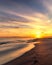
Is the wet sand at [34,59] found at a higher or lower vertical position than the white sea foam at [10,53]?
lower

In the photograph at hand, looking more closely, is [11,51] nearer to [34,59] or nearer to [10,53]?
Answer: [10,53]

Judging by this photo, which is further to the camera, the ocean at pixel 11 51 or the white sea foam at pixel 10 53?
the ocean at pixel 11 51

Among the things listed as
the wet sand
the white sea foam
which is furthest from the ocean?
the wet sand

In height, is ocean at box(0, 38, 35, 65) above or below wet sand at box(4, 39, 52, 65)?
above

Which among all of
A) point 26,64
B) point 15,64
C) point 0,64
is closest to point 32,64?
point 26,64

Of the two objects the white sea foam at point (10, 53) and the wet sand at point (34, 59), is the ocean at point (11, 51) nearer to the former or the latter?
the white sea foam at point (10, 53)

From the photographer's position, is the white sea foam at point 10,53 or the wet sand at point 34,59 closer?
the wet sand at point 34,59

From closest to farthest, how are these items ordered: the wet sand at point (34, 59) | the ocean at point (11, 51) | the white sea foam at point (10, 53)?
the wet sand at point (34, 59) → the white sea foam at point (10, 53) → the ocean at point (11, 51)

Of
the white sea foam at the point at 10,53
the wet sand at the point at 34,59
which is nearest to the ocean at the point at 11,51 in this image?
the white sea foam at the point at 10,53

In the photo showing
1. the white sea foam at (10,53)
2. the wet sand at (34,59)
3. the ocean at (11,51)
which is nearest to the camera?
the wet sand at (34,59)

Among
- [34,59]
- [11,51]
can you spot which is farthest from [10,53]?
[34,59]

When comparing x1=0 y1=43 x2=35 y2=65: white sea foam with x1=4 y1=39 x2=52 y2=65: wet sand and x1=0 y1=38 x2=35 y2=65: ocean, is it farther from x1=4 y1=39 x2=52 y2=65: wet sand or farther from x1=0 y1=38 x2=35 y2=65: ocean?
x1=4 y1=39 x2=52 y2=65: wet sand

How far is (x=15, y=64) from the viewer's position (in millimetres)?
14109

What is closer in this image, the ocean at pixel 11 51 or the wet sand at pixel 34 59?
the wet sand at pixel 34 59
